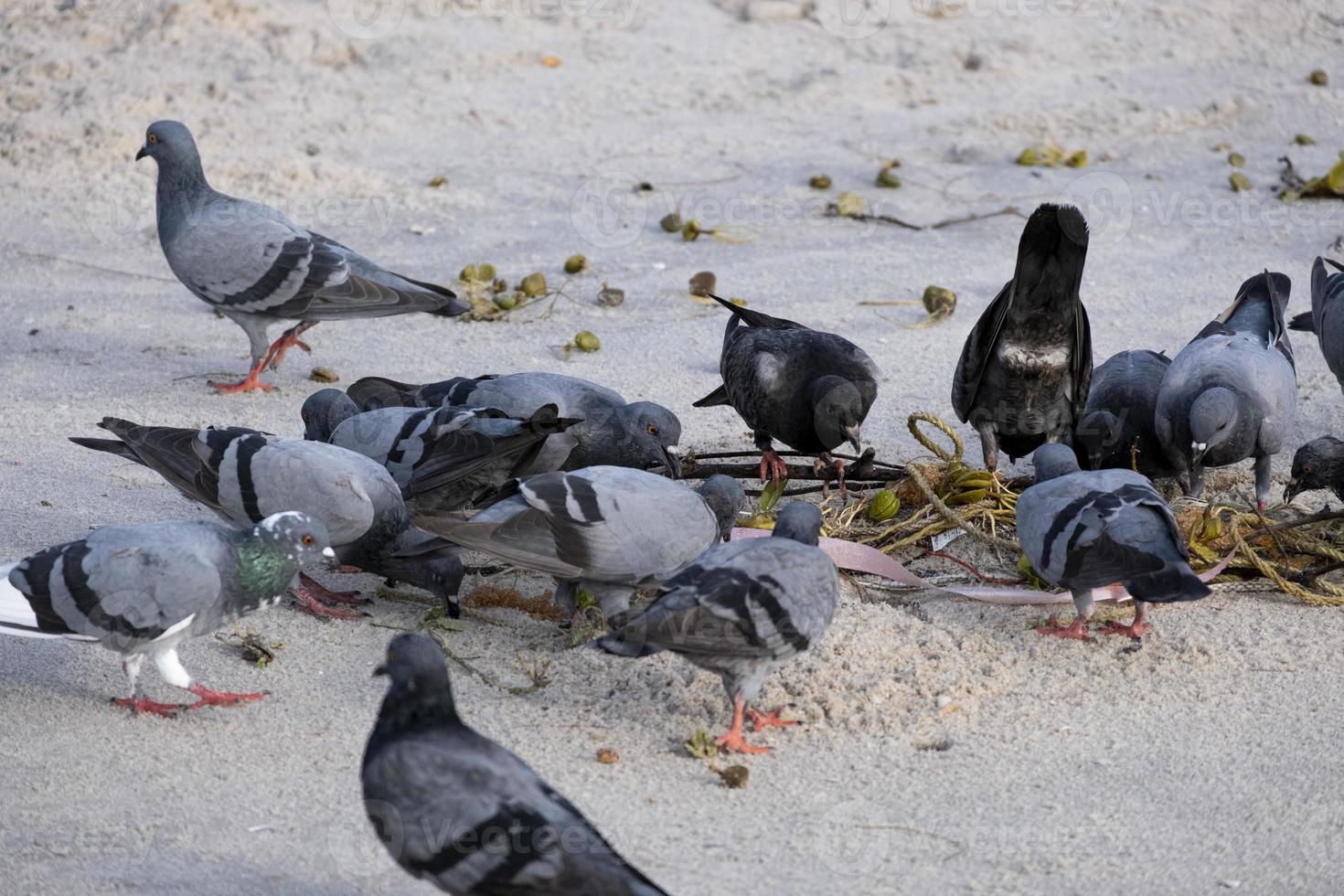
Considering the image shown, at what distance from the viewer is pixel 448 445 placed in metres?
4.78

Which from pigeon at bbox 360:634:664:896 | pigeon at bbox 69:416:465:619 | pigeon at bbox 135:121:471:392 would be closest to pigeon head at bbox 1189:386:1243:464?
pigeon at bbox 69:416:465:619

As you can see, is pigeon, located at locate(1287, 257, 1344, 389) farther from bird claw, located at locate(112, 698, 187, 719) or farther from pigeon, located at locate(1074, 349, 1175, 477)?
bird claw, located at locate(112, 698, 187, 719)

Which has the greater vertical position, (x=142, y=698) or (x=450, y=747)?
(x=450, y=747)

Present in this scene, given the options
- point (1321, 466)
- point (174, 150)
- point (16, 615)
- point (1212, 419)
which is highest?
point (174, 150)

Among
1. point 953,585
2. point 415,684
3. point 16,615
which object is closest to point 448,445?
point 16,615

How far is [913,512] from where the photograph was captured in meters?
5.04

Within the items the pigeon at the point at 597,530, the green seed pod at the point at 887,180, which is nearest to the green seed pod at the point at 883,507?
the pigeon at the point at 597,530

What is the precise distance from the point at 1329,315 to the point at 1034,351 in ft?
5.28

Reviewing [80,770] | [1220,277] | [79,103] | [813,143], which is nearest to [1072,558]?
[80,770]

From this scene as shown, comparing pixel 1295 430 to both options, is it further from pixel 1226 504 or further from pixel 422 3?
pixel 422 3

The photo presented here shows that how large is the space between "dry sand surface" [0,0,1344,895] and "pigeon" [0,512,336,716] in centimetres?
27

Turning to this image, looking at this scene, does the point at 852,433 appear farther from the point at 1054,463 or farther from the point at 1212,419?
the point at 1212,419

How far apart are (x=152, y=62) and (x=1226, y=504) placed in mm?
7590

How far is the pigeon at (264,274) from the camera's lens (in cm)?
630
